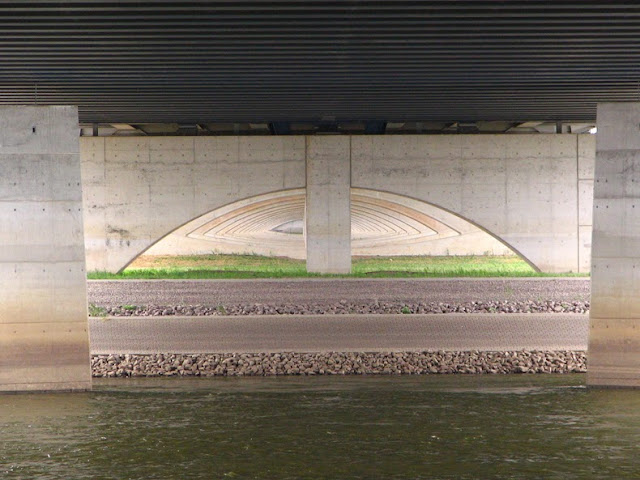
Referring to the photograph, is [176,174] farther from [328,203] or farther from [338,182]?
[338,182]

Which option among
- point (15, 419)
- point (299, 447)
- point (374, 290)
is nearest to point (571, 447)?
point (299, 447)

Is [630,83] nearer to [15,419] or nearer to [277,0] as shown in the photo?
[277,0]

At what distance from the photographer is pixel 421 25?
10.2m

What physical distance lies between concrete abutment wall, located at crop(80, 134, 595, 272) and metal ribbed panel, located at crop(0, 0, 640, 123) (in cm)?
1167

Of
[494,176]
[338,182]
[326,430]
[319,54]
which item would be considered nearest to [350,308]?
[338,182]

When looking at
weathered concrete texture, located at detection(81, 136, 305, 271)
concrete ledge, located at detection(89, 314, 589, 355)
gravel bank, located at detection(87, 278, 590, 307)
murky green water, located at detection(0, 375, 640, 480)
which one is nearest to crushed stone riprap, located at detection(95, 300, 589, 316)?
gravel bank, located at detection(87, 278, 590, 307)

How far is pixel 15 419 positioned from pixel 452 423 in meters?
5.18

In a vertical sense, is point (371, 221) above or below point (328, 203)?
below

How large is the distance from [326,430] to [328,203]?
1832 centimetres

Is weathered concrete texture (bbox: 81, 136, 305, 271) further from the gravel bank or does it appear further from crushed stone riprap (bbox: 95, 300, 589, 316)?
crushed stone riprap (bbox: 95, 300, 589, 316)

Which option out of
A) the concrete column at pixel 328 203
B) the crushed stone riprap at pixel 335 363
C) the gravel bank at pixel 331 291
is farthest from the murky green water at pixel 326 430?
the concrete column at pixel 328 203

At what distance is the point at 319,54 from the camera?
1166 cm

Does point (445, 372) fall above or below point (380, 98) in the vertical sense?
below

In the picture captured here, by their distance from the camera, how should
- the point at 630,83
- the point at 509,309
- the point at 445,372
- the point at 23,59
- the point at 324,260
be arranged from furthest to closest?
the point at 324,260, the point at 509,309, the point at 445,372, the point at 630,83, the point at 23,59
